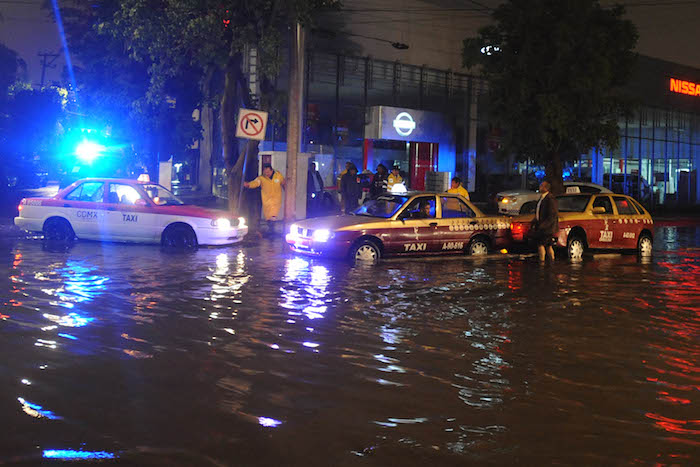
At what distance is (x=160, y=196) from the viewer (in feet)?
61.1

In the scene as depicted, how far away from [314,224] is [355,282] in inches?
122

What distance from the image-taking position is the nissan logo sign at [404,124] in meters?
36.2

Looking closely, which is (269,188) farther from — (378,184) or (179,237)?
(378,184)

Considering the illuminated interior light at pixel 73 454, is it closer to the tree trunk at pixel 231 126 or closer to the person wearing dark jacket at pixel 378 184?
the tree trunk at pixel 231 126

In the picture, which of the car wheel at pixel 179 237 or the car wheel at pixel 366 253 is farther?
the car wheel at pixel 179 237

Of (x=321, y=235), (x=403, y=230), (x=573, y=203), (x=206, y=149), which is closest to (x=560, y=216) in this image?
(x=573, y=203)

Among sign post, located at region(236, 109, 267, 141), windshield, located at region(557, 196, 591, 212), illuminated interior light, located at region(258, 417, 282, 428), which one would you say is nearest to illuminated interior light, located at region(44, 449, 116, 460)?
illuminated interior light, located at region(258, 417, 282, 428)

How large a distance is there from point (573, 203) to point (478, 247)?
3.03m

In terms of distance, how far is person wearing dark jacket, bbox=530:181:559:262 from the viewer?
15578 millimetres

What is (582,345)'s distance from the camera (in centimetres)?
812

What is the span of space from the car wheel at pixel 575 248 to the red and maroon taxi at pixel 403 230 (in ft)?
4.96

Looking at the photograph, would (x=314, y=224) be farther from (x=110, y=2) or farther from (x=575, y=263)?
(x=110, y=2)

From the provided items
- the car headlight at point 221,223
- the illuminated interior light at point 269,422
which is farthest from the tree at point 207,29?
the illuminated interior light at point 269,422

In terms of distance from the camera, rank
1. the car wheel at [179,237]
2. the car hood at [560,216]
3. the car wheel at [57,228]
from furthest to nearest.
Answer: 1. the car wheel at [57,228]
2. the car wheel at [179,237]
3. the car hood at [560,216]
